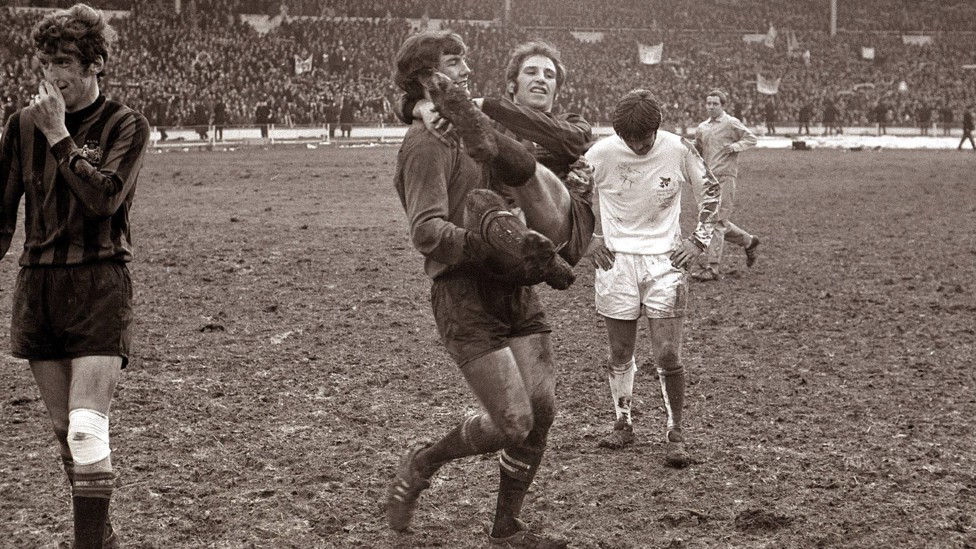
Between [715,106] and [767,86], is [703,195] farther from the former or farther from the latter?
[767,86]

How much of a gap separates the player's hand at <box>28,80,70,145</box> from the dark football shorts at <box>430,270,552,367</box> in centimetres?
152

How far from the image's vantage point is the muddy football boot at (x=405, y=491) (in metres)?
4.34

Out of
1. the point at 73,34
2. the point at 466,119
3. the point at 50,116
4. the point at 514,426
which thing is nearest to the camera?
the point at 466,119

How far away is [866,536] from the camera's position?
14.6 feet

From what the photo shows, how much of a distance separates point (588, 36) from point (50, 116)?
5786cm

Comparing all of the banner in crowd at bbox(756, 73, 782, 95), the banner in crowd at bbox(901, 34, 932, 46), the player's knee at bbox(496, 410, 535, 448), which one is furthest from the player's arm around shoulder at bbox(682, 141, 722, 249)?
the banner in crowd at bbox(901, 34, 932, 46)

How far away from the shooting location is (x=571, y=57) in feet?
179

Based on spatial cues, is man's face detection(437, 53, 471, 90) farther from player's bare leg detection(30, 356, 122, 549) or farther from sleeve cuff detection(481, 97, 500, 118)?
player's bare leg detection(30, 356, 122, 549)

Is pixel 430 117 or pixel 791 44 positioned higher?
pixel 791 44

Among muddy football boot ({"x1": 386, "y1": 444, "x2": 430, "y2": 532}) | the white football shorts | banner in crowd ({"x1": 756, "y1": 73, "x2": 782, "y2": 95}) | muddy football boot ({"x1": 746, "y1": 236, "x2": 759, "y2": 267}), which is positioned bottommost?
muddy football boot ({"x1": 386, "y1": 444, "x2": 430, "y2": 532})

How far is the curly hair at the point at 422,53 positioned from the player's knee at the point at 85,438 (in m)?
1.71

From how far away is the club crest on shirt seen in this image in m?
3.71

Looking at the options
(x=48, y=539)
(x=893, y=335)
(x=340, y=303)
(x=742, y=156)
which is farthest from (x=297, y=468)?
(x=742, y=156)

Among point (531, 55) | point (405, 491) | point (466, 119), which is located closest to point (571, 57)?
point (531, 55)
